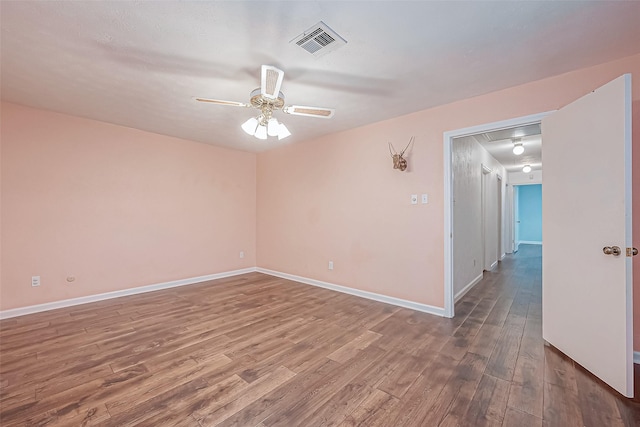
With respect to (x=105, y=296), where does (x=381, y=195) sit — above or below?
above

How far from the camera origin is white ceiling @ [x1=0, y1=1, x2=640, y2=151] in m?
1.66

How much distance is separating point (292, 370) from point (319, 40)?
8.02 ft

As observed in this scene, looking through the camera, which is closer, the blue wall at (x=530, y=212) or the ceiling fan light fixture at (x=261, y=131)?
the ceiling fan light fixture at (x=261, y=131)

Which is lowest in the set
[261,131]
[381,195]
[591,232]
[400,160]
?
[591,232]

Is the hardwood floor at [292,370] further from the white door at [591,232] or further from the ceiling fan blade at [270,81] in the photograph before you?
the ceiling fan blade at [270,81]

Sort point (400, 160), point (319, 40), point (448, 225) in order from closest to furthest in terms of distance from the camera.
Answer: point (319, 40), point (448, 225), point (400, 160)

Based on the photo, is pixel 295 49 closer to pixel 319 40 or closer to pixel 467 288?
pixel 319 40

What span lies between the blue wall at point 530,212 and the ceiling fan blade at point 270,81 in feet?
38.9

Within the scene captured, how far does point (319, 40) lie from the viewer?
75.4 inches

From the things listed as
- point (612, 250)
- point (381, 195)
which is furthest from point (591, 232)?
point (381, 195)

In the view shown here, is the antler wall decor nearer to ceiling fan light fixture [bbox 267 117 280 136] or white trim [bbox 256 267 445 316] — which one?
ceiling fan light fixture [bbox 267 117 280 136]

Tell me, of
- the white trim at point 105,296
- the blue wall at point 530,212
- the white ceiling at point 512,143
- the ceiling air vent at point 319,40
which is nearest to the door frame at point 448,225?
the white ceiling at point 512,143

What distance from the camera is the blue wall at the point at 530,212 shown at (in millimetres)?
10383

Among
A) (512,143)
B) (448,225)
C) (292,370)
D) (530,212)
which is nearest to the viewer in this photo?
(292,370)
